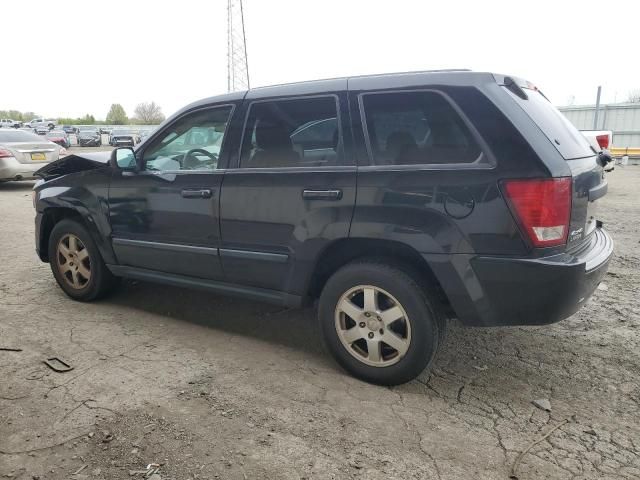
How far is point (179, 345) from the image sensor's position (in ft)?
11.8

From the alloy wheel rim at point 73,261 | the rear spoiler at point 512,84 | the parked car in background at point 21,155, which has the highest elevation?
the rear spoiler at point 512,84

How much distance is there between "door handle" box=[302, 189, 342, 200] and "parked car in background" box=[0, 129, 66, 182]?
11.0m

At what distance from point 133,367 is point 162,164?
1563 mm

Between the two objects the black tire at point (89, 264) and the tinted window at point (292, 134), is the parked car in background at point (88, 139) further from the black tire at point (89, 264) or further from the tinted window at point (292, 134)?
the tinted window at point (292, 134)

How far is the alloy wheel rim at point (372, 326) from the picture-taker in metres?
2.88

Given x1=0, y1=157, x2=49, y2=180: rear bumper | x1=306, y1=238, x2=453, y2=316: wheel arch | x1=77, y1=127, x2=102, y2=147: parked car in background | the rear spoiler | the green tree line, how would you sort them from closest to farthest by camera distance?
the rear spoiler < x1=306, y1=238, x2=453, y2=316: wheel arch < x1=0, y1=157, x2=49, y2=180: rear bumper < x1=77, y1=127, x2=102, y2=147: parked car in background < the green tree line

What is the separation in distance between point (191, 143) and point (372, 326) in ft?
6.60

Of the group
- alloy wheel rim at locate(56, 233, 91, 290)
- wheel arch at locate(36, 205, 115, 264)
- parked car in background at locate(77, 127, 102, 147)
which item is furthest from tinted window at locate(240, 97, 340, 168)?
parked car in background at locate(77, 127, 102, 147)

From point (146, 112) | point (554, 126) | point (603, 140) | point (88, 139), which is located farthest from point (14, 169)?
point (146, 112)

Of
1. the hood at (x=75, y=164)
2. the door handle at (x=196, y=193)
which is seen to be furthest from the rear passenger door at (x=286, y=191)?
the hood at (x=75, y=164)

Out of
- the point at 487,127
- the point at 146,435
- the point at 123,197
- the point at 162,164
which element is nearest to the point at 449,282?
the point at 487,127

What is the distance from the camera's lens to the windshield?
1199cm

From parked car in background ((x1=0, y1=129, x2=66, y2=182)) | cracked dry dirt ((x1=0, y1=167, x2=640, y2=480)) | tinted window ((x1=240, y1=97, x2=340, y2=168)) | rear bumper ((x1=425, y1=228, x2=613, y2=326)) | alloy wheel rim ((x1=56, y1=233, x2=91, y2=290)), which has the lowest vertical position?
cracked dry dirt ((x1=0, y1=167, x2=640, y2=480))

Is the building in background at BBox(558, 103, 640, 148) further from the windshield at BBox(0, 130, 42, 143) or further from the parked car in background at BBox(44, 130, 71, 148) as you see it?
the parked car in background at BBox(44, 130, 71, 148)
